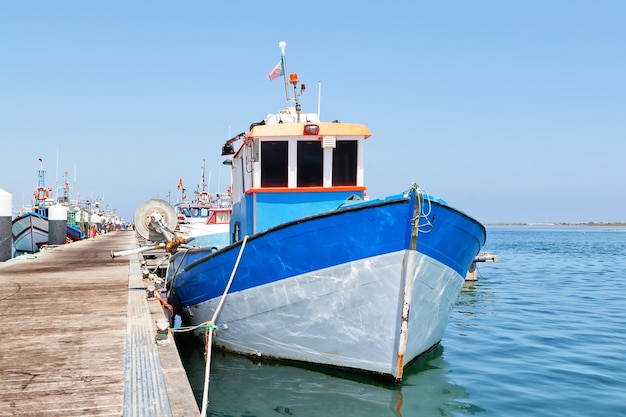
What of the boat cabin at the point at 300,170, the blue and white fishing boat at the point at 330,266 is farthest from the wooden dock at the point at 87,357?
the boat cabin at the point at 300,170

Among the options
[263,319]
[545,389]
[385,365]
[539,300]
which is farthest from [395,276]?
[539,300]

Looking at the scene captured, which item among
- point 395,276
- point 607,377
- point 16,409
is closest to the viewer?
point 16,409

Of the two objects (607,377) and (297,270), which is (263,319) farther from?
(607,377)

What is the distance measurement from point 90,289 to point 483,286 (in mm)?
15500

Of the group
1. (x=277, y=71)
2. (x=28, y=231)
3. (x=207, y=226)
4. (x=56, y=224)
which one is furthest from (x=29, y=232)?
(x=277, y=71)

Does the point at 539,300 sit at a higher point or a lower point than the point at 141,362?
lower

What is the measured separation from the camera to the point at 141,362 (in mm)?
4961

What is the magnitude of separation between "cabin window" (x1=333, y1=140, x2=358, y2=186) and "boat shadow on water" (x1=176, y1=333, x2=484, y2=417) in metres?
3.03

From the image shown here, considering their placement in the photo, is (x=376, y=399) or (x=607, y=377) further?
(x=607, y=377)

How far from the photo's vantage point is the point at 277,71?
10828 millimetres

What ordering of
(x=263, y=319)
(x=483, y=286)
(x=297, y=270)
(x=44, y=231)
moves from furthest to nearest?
(x=44, y=231), (x=483, y=286), (x=263, y=319), (x=297, y=270)

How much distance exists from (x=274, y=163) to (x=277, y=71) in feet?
8.92

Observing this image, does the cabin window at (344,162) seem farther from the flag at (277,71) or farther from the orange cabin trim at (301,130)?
the flag at (277,71)

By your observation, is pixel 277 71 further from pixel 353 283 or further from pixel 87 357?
pixel 87 357
